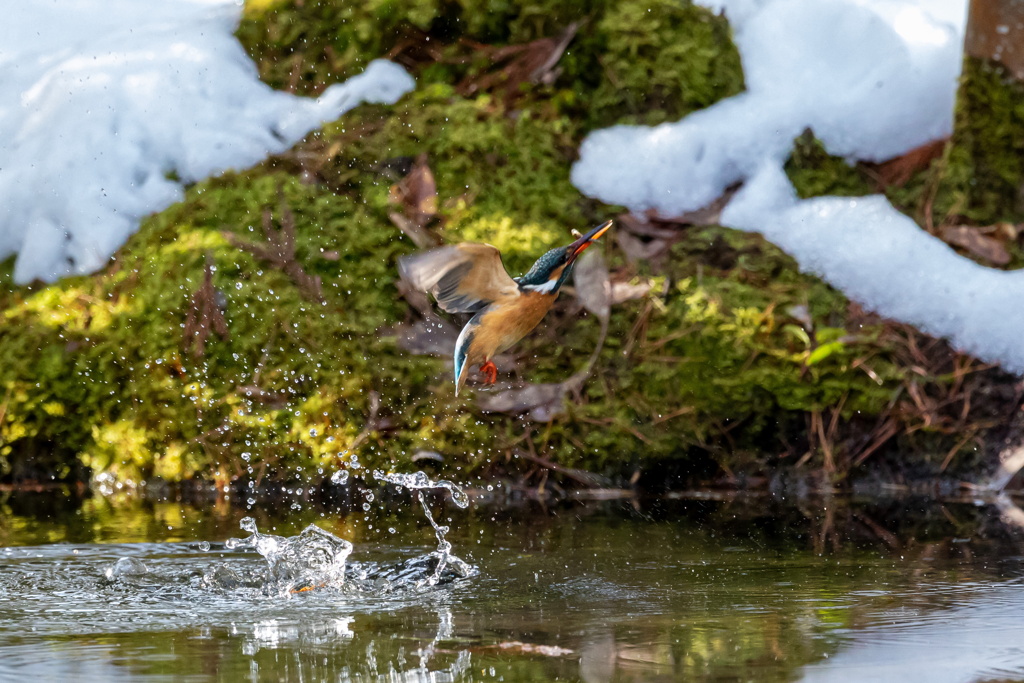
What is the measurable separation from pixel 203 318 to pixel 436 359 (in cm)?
121

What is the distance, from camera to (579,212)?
6344 mm

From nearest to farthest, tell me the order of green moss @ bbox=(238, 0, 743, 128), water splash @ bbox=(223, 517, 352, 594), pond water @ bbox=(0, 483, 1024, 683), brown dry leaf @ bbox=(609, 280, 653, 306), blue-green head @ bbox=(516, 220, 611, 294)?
1. pond water @ bbox=(0, 483, 1024, 683)
2. blue-green head @ bbox=(516, 220, 611, 294)
3. water splash @ bbox=(223, 517, 352, 594)
4. brown dry leaf @ bbox=(609, 280, 653, 306)
5. green moss @ bbox=(238, 0, 743, 128)

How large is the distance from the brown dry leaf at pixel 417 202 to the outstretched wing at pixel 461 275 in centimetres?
209

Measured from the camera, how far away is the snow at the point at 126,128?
263 inches

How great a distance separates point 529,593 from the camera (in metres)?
3.72

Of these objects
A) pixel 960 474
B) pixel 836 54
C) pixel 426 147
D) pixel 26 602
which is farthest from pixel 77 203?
pixel 960 474

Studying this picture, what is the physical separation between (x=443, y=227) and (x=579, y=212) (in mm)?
719

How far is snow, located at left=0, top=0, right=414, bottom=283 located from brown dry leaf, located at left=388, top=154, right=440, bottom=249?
2.26 feet

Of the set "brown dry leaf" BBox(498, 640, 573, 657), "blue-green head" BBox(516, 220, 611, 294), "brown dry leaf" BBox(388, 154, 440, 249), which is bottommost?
"brown dry leaf" BBox(498, 640, 573, 657)

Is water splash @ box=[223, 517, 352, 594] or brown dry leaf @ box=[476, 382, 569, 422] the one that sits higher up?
brown dry leaf @ box=[476, 382, 569, 422]

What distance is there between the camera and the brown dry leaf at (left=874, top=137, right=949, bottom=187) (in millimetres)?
6645

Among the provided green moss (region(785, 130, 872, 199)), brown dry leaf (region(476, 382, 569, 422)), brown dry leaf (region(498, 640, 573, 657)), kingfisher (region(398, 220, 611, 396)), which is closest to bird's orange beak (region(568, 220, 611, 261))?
kingfisher (region(398, 220, 611, 396))

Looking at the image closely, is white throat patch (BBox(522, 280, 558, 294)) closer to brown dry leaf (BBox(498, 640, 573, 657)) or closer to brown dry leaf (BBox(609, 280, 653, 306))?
brown dry leaf (BBox(498, 640, 573, 657))

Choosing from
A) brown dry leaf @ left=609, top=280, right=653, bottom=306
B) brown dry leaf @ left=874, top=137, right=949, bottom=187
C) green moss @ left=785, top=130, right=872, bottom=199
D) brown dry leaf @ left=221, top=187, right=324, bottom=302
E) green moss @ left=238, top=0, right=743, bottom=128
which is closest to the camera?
brown dry leaf @ left=609, top=280, right=653, bottom=306
